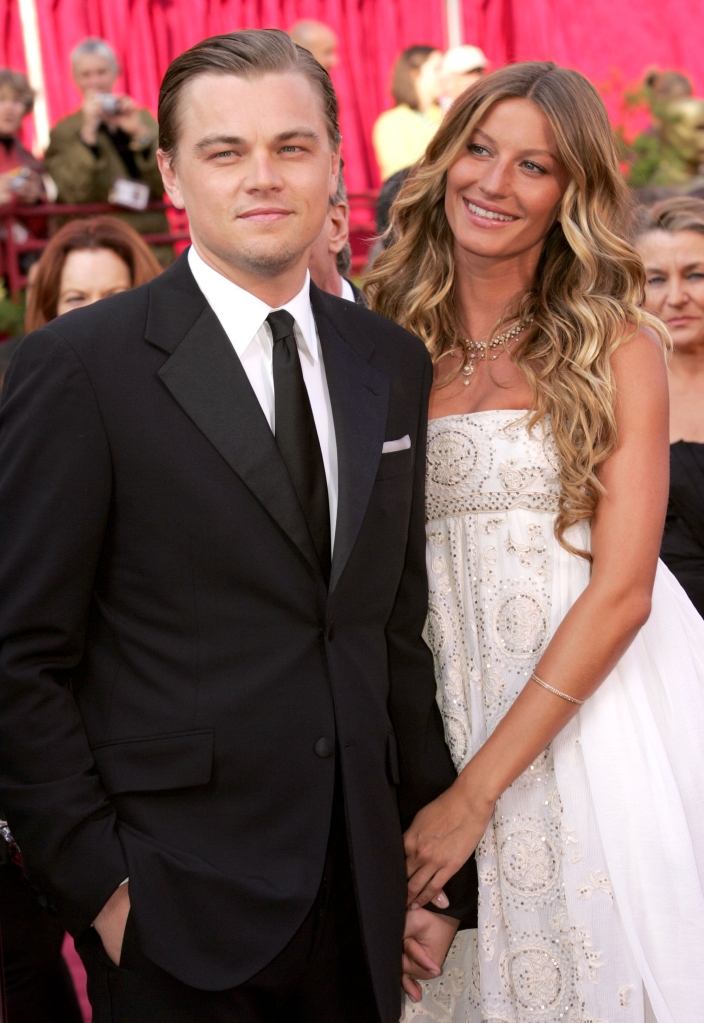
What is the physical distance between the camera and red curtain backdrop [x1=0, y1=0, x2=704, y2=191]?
8.46 meters

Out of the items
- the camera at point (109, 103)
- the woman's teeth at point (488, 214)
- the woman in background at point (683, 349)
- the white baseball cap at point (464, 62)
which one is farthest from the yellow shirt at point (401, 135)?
the woman's teeth at point (488, 214)

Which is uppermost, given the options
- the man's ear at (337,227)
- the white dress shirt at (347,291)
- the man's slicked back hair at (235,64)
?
the man's slicked back hair at (235,64)

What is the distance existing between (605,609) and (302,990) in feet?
2.44

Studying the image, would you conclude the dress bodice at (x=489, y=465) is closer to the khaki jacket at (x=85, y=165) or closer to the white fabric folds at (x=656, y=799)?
the white fabric folds at (x=656, y=799)

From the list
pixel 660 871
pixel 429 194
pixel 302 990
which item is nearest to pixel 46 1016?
pixel 302 990

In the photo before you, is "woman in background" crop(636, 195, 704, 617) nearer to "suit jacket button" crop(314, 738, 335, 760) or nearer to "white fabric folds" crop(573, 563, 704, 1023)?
"white fabric folds" crop(573, 563, 704, 1023)

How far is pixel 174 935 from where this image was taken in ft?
4.78

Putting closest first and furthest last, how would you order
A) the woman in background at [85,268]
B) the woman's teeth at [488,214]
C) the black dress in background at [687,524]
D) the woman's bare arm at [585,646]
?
the woman's bare arm at [585,646] < the woman's teeth at [488,214] < the black dress in background at [687,524] < the woman in background at [85,268]

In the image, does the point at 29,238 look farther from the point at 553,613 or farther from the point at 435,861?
the point at 435,861

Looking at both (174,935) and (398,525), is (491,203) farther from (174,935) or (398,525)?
(174,935)

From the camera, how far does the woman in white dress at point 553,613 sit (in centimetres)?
182

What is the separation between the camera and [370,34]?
9.45 meters

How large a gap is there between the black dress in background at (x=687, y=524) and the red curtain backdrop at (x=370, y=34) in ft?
21.1

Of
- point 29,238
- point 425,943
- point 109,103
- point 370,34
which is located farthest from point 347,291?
point 370,34
